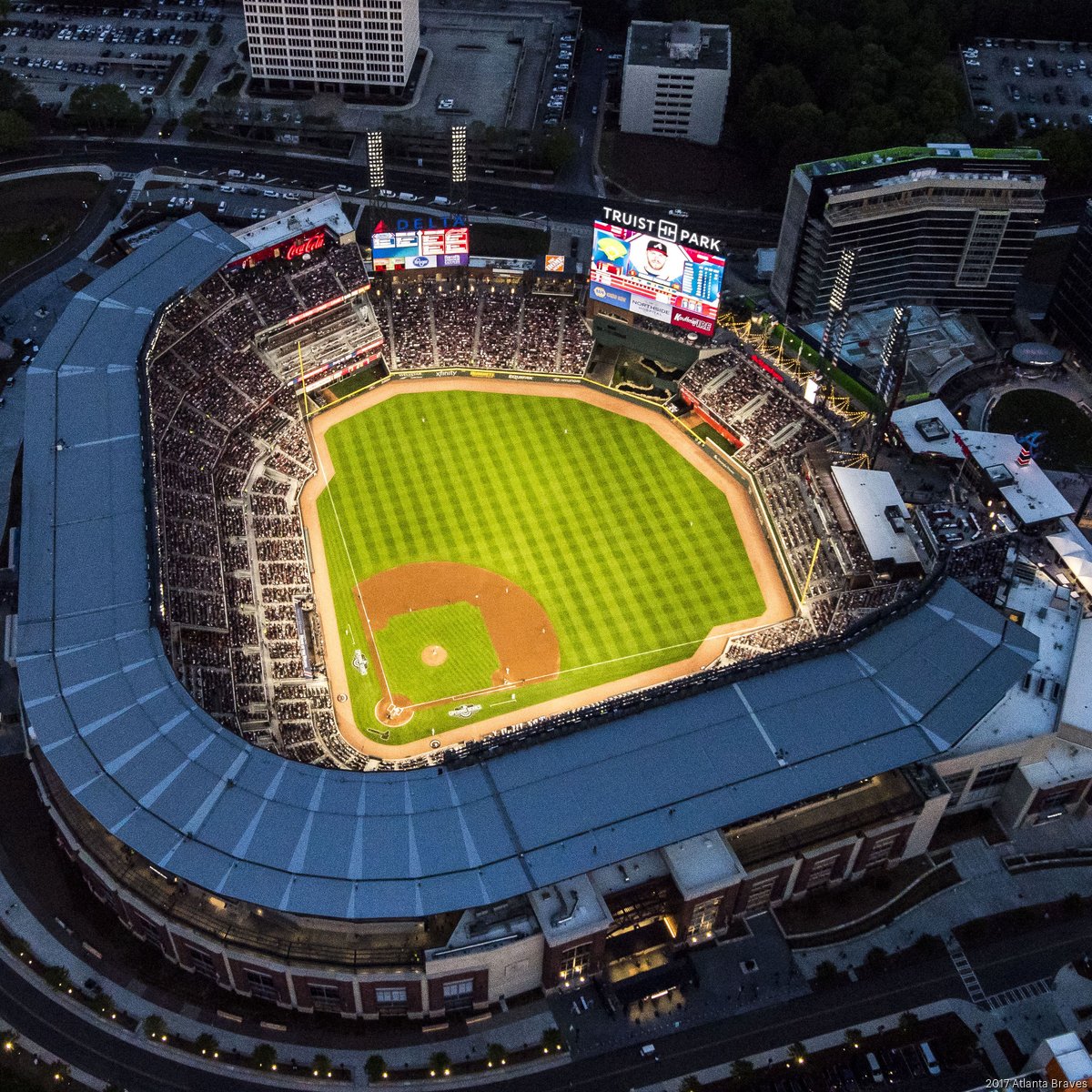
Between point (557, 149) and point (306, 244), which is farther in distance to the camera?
point (557, 149)

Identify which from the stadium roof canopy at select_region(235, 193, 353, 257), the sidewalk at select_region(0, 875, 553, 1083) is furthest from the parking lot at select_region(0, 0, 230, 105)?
the sidewalk at select_region(0, 875, 553, 1083)

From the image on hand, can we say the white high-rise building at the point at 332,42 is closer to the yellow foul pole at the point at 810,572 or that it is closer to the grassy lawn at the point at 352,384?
the grassy lawn at the point at 352,384

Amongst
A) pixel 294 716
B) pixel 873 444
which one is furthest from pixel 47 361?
pixel 873 444

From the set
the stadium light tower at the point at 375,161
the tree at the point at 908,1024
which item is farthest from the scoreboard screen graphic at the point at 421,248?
the tree at the point at 908,1024

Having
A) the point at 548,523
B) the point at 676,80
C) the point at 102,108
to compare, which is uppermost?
the point at 676,80

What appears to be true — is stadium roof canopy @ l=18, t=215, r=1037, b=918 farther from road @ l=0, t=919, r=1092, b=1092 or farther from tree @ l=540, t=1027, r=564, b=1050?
road @ l=0, t=919, r=1092, b=1092

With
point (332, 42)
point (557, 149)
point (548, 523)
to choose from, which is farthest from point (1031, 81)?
point (548, 523)

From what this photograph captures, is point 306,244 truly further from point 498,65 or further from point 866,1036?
point 866,1036
